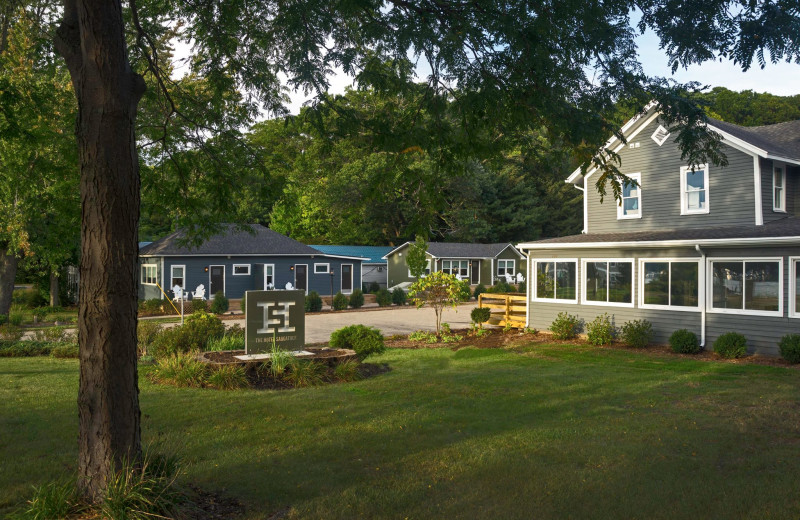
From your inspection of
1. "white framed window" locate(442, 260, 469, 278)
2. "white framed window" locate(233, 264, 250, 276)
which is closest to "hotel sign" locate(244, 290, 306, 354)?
"white framed window" locate(233, 264, 250, 276)

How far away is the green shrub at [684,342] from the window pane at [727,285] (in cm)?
116

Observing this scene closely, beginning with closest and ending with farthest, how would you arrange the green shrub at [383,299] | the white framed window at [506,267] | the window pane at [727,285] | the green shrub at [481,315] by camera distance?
1. the window pane at [727,285]
2. the green shrub at [481,315]
3. the green shrub at [383,299]
4. the white framed window at [506,267]

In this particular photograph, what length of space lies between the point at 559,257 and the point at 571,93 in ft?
47.0

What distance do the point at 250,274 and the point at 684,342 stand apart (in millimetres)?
26511

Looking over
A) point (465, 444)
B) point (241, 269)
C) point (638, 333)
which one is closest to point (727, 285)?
point (638, 333)

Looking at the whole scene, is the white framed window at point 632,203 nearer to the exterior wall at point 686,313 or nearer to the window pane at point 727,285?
the exterior wall at point 686,313

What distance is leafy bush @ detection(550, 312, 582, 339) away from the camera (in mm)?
19891

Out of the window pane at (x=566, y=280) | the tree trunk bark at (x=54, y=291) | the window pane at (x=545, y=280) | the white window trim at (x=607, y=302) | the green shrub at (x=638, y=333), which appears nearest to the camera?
the green shrub at (x=638, y=333)

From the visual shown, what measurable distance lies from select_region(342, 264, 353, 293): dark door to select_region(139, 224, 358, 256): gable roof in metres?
3.00

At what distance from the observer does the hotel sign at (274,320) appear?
12016 millimetres

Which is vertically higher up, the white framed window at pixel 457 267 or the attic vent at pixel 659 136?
the attic vent at pixel 659 136

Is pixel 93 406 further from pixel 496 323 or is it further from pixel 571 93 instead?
pixel 496 323

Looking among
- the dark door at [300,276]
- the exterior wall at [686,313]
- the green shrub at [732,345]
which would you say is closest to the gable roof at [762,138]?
the exterior wall at [686,313]

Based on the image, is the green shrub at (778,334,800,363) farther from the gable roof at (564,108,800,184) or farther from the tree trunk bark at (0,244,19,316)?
the tree trunk bark at (0,244,19,316)
